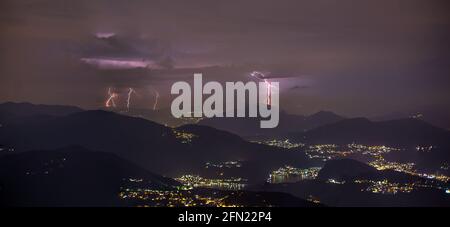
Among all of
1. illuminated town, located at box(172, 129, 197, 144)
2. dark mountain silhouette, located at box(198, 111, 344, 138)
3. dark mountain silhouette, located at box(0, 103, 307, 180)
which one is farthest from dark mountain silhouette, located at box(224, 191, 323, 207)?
illuminated town, located at box(172, 129, 197, 144)

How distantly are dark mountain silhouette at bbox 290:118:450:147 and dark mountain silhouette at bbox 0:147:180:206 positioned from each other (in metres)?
17.7

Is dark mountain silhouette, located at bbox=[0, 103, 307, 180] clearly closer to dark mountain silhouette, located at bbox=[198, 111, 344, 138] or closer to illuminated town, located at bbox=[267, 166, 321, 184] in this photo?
illuminated town, located at bbox=[267, 166, 321, 184]

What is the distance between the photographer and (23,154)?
20.2 meters

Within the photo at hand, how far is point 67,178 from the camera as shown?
18.2 meters

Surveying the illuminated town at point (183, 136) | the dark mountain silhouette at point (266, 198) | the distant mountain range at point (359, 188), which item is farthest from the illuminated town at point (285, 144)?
the dark mountain silhouette at point (266, 198)

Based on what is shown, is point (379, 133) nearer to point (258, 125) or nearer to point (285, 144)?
point (285, 144)

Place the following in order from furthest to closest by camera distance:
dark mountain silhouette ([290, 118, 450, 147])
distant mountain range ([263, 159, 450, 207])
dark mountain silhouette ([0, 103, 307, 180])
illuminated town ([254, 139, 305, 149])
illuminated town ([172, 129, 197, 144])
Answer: dark mountain silhouette ([290, 118, 450, 147])
illuminated town ([254, 139, 305, 149])
illuminated town ([172, 129, 197, 144])
dark mountain silhouette ([0, 103, 307, 180])
distant mountain range ([263, 159, 450, 207])

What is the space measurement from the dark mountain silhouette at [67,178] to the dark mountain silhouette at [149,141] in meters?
4.14

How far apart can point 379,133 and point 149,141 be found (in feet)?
66.0

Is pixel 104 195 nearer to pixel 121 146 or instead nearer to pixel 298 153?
pixel 121 146

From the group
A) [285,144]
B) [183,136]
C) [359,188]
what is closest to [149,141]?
[183,136]

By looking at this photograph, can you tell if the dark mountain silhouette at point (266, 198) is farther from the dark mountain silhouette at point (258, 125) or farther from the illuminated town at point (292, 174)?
the dark mountain silhouette at point (258, 125)

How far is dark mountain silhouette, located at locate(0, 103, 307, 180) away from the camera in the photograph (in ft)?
84.5
